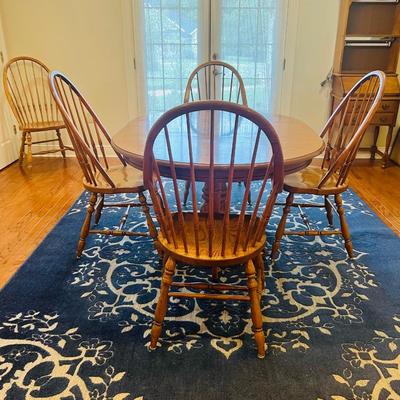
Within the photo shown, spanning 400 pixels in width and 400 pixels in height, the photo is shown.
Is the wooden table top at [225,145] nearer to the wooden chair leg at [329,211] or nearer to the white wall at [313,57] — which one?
the wooden chair leg at [329,211]

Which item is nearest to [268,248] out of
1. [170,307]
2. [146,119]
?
[170,307]

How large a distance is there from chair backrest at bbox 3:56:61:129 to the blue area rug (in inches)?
84.2

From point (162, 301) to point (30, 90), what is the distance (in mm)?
3245

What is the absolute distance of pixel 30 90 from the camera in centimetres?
379

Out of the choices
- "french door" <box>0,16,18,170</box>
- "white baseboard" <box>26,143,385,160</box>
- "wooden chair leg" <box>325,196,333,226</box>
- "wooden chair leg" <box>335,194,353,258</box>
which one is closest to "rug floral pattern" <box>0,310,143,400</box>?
"wooden chair leg" <box>335,194,353,258</box>

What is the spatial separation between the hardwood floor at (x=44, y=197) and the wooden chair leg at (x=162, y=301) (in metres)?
0.95

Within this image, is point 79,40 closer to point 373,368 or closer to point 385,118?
point 385,118

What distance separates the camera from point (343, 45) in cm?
342

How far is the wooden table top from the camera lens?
1473mm

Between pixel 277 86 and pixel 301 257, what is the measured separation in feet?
7.38

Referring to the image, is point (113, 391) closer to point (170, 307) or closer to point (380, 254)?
point (170, 307)

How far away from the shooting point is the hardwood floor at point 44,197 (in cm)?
229

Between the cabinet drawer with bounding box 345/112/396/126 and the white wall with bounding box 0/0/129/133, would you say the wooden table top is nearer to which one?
the cabinet drawer with bounding box 345/112/396/126

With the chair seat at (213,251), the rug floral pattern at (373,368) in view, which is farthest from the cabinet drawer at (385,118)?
the chair seat at (213,251)
